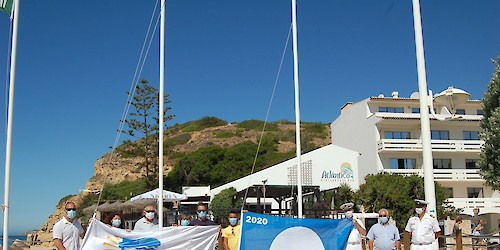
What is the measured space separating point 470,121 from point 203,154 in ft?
119

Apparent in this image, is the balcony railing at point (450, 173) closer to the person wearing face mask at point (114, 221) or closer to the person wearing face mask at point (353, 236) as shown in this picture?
the person wearing face mask at point (353, 236)

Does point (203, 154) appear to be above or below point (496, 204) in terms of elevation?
above

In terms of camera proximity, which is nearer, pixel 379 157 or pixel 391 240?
pixel 391 240

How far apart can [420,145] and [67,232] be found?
141ft

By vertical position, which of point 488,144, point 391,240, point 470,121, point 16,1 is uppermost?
point 470,121

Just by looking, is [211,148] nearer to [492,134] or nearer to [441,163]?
[441,163]

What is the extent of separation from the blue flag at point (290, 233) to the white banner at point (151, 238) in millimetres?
883

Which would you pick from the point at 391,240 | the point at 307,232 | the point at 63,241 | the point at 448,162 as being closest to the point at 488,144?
the point at 391,240

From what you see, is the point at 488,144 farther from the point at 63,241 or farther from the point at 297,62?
the point at 63,241

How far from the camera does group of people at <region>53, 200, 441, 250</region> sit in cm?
998

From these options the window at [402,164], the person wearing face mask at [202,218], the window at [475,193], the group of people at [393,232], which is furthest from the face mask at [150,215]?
the window at [475,193]

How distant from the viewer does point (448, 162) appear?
50344 mm

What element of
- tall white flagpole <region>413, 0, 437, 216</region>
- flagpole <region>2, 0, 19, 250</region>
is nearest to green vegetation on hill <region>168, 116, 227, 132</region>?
tall white flagpole <region>413, 0, 437, 216</region>

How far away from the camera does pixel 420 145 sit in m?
49.2
